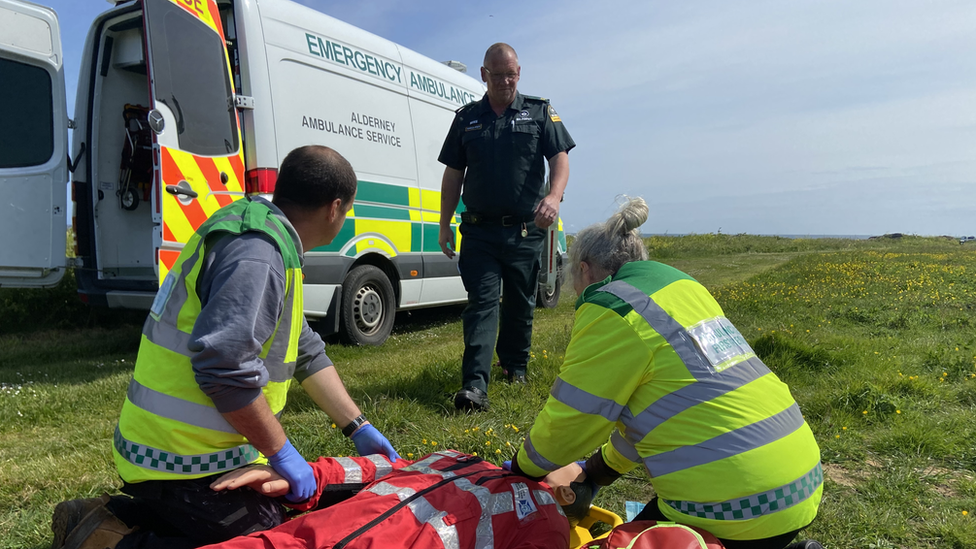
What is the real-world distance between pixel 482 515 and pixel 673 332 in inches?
29.8

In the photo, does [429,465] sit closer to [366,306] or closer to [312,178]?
[312,178]

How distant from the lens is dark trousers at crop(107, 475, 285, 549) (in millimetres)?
1823

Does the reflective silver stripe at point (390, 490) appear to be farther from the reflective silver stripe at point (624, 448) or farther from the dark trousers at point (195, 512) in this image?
the reflective silver stripe at point (624, 448)

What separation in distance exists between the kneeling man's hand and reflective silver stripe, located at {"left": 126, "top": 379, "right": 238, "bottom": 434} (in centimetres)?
16

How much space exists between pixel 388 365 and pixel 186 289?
3.25 metres

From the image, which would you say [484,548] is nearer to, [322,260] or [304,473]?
[304,473]

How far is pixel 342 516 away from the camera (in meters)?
1.70

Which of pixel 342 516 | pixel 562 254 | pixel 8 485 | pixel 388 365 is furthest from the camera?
pixel 562 254

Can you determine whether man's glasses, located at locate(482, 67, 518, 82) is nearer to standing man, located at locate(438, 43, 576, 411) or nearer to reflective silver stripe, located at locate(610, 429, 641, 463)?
standing man, located at locate(438, 43, 576, 411)

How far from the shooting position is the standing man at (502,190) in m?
3.79

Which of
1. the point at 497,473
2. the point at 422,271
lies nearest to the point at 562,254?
the point at 422,271

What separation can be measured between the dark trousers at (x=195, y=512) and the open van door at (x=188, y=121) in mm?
2840

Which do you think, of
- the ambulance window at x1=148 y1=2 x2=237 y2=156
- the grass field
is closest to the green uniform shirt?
the grass field

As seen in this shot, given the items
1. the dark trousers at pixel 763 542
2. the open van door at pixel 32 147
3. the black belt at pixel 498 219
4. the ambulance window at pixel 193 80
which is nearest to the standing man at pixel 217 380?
the dark trousers at pixel 763 542
